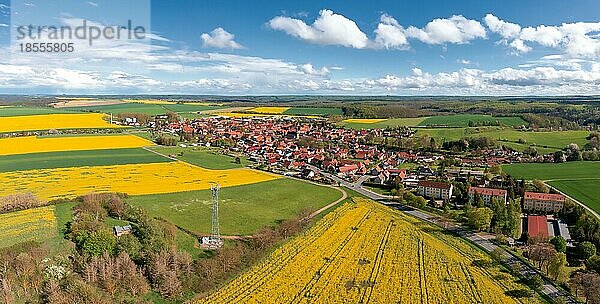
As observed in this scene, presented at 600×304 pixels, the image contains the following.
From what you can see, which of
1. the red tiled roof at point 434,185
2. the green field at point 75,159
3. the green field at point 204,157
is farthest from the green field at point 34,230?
the red tiled roof at point 434,185

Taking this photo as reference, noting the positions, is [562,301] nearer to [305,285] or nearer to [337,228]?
[305,285]

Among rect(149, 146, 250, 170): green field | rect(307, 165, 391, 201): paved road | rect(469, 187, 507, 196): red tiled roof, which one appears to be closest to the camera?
rect(469, 187, 507, 196): red tiled roof

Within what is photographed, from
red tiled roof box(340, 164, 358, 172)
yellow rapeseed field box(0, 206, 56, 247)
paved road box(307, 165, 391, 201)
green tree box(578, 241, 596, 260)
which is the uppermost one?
red tiled roof box(340, 164, 358, 172)

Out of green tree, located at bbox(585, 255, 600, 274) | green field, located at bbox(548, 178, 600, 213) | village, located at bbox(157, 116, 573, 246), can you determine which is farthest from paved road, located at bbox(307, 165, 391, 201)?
green tree, located at bbox(585, 255, 600, 274)

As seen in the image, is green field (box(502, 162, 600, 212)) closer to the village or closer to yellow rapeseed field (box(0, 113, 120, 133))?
the village

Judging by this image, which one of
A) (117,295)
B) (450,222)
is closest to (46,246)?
(117,295)

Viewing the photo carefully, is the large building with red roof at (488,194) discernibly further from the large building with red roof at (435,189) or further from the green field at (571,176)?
the green field at (571,176)
